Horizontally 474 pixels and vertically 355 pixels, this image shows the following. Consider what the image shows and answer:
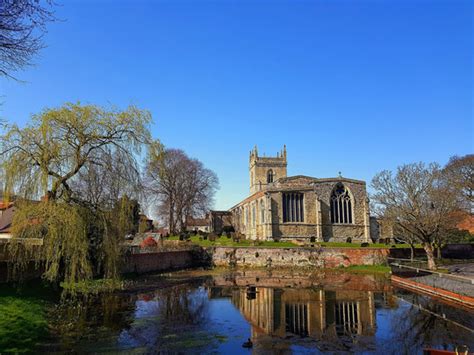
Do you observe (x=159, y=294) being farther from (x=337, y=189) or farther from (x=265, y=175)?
(x=265, y=175)

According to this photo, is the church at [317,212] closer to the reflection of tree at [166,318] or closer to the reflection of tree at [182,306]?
the reflection of tree at [182,306]

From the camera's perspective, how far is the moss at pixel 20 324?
10.6 m

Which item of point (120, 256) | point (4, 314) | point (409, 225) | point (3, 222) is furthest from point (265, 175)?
point (4, 314)

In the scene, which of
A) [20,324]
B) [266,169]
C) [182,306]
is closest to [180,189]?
[266,169]

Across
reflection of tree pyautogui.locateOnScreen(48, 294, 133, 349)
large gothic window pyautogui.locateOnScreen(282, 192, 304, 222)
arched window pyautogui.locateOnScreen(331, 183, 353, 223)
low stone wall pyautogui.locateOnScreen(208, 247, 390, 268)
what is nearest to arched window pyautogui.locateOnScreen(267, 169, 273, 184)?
large gothic window pyautogui.locateOnScreen(282, 192, 304, 222)

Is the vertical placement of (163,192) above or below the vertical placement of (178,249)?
above

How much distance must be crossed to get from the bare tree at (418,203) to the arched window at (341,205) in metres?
13.7

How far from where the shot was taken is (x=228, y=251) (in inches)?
1379

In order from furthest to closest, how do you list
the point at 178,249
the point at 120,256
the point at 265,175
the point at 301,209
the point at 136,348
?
the point at 265,175 → the point at 301,209 → the point at 178,249 → the point at 120,256 → the point at 136,348

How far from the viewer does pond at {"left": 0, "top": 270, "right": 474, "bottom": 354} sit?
11375mm

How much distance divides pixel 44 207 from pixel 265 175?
5756cm

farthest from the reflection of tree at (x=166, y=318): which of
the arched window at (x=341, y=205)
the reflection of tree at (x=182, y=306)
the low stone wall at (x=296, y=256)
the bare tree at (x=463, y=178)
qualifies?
the bare tree at (x=463, y=178)

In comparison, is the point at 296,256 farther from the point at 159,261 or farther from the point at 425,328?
the point at 425,328

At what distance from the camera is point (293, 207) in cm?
4484
